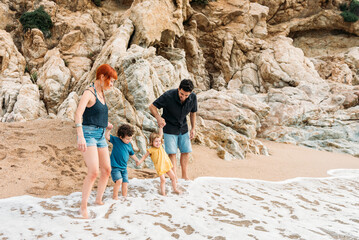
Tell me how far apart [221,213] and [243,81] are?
853 inches

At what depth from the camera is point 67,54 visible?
19.8 metres

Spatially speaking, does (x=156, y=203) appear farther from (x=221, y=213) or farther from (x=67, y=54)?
(x=67, y=54)

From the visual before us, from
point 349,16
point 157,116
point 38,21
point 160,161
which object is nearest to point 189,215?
point 160,161

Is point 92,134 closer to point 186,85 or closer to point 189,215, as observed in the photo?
point 189,215

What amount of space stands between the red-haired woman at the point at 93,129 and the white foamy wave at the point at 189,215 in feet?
1.36

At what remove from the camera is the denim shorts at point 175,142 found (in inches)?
177

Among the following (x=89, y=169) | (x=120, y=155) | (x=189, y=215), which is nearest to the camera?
(x=89, y=169)

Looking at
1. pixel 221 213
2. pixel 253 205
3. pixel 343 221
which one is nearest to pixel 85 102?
pixel 221 213

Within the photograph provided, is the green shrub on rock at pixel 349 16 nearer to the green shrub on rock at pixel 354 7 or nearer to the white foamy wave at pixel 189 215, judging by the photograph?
the green shrub on rock at pixel 354 7

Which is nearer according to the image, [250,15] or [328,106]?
[328,106]

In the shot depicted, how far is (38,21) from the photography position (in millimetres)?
21047

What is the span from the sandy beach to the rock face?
35.6 inches

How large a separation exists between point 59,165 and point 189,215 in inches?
129

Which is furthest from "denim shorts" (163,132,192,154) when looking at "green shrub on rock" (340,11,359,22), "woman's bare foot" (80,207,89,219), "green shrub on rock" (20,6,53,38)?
"green shrub on rock" (340,11,359,22)
